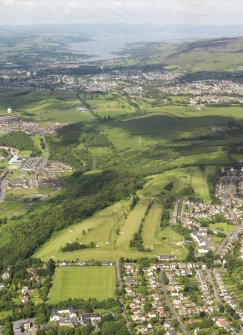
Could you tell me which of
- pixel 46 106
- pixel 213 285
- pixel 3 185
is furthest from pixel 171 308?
pixel 46 106

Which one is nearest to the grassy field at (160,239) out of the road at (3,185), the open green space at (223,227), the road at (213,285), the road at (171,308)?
the road at (213,285)

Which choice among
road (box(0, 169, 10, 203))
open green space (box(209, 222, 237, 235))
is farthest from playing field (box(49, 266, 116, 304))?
road (box(0, 169, 10, 203))

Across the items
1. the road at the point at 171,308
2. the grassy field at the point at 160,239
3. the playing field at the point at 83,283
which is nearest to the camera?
the road at the point at 171,308

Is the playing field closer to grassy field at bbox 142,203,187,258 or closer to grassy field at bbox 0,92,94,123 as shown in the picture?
grassy field at bbox 142,203,187,258

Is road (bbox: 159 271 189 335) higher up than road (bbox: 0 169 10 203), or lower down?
higher up

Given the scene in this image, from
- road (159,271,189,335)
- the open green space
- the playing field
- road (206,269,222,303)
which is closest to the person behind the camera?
road (159,271,189,335)

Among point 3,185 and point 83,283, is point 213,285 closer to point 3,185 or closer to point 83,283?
point 83,283

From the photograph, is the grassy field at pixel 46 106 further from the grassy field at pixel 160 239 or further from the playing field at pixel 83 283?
the playing field at pixel 83 283

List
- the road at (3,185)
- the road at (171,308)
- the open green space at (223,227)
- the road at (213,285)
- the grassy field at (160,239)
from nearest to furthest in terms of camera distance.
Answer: the road at (171,308), the road at (213,285), the grassy field at (160,239), the open green space at (223,227), the road at (3,185)
